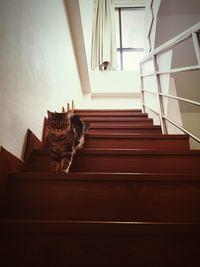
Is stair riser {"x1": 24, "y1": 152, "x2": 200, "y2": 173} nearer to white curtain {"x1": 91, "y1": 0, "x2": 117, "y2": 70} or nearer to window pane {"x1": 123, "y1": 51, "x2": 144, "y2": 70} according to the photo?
white curtain {"x1": 91, "y1": 0, "x2": 117, "y2": 70}

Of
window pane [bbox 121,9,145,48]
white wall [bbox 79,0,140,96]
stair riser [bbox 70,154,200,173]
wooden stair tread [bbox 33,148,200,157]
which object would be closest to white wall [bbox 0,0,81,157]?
wooden stair tread [bbox 33,148,200,157]

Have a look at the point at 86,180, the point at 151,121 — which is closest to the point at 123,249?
the point at 86,180

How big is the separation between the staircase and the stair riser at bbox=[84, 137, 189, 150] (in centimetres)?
34

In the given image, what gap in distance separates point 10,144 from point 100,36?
388 cm

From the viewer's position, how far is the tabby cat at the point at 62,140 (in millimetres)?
1288

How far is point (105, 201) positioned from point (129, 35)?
484 cm

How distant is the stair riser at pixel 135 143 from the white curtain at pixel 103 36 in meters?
2.96

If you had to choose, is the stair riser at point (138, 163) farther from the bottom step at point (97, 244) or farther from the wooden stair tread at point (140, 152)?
the bottom step at point (97, 244)

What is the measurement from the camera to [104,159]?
1336mm

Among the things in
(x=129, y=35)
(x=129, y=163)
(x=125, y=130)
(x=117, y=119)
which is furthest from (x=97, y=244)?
(x=129, y=35)

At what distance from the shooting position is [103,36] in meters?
4.39

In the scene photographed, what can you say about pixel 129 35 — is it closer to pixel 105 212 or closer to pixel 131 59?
pixel 131 59

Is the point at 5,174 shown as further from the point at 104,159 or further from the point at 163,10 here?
the point at 163,10

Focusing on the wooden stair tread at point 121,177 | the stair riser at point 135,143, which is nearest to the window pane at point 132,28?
the stair riser at point 135,143
